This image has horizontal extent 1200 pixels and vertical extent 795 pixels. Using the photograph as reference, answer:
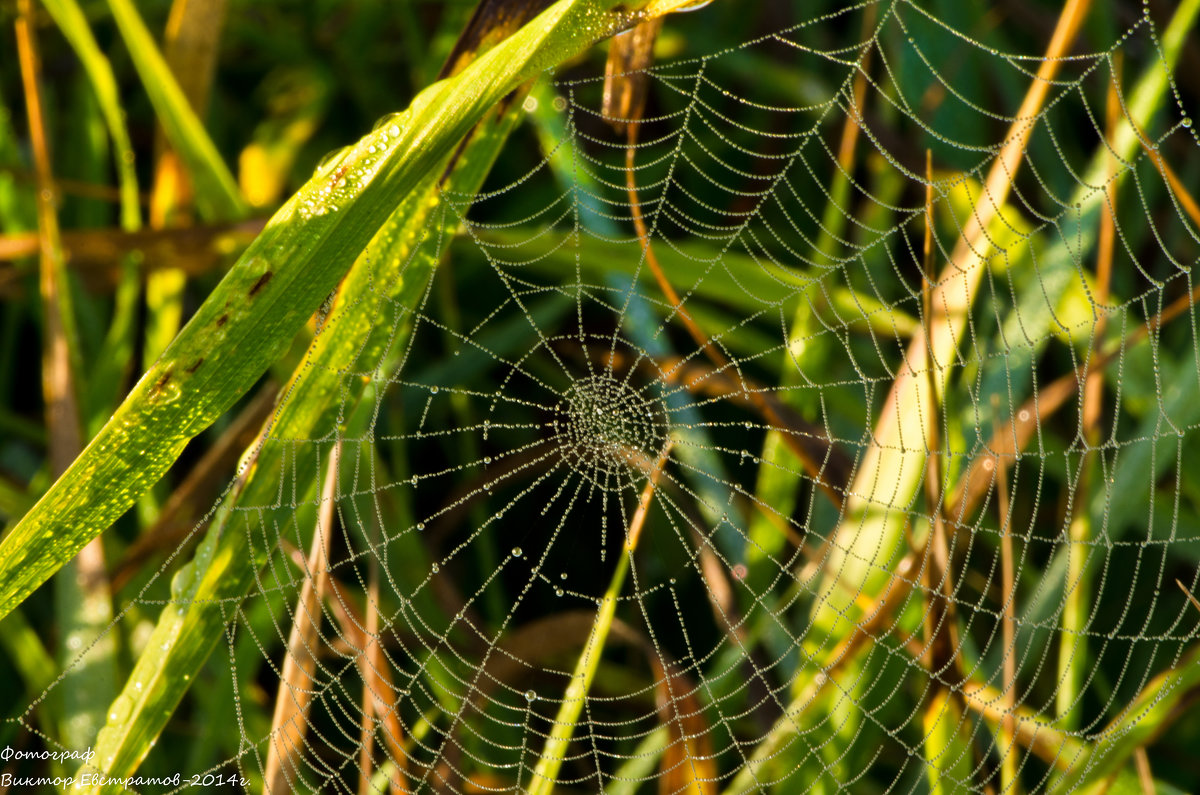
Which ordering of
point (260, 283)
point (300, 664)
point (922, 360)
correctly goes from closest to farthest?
point (260, 283) < point (300, 664) < point (922, 360)

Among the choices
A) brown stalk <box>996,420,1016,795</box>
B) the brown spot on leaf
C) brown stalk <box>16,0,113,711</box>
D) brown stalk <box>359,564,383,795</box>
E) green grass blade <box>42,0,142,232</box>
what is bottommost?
brown stalk <box>996,420,1016,795</box>

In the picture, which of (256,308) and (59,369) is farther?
(59,369)

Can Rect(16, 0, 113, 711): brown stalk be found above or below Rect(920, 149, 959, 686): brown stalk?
above

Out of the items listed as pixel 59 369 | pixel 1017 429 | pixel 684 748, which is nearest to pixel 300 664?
pixel 684 748

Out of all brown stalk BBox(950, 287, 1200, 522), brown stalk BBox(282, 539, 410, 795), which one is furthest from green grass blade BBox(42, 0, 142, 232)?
brown stalk BBox(950, 287, 1200, 522)

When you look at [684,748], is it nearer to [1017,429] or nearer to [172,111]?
[1017,429]

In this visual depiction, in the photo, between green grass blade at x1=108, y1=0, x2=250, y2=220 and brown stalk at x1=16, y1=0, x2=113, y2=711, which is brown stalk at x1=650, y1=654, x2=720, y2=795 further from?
green grass blade at x1=108, y1=0, x2=250, y2=220

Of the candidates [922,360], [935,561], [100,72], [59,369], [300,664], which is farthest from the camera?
[100,72]

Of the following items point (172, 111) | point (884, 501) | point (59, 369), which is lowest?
point (884, 501)
